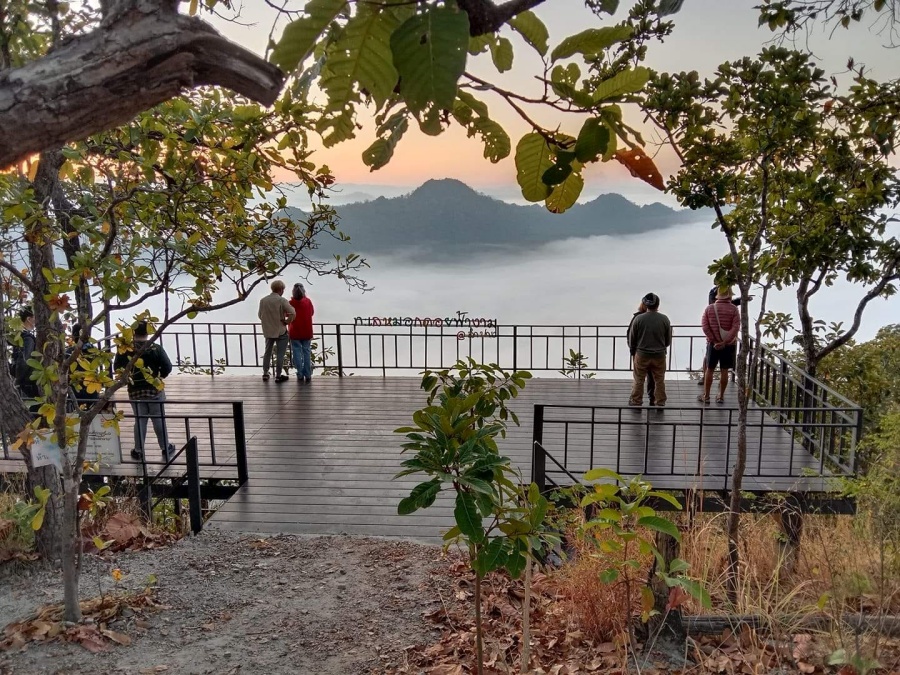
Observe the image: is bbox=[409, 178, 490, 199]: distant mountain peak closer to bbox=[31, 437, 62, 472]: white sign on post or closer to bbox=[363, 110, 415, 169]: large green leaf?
bbox=[363, 110, 415, 169]: large green leaf

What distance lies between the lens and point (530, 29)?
0.92 m

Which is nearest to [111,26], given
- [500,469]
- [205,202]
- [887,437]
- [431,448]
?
[431,448]

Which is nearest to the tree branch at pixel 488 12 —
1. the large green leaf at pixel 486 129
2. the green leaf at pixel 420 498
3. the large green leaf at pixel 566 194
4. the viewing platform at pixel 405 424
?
the large green leaf at pixel 486 129

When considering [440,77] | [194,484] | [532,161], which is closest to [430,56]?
[440,77]

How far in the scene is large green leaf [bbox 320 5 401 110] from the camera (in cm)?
73

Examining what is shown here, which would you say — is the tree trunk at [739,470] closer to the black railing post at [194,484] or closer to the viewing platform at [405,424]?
the viewing platform at [405,424]

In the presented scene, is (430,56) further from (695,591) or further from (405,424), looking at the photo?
(405,424)

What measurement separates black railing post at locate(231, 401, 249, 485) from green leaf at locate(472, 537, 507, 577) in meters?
4.22

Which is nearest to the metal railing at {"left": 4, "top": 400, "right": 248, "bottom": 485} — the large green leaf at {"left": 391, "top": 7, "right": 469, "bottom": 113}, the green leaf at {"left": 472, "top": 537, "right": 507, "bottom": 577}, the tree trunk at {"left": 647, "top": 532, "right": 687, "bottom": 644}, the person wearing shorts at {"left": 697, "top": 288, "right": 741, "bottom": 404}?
the green leaf at {"left": 472, "top": 537, "right": 507, "bottom": 577}

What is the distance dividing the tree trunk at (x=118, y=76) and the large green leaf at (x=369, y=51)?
275mm

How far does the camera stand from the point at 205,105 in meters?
3.23

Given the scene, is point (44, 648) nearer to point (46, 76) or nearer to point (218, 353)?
point (46, 76)

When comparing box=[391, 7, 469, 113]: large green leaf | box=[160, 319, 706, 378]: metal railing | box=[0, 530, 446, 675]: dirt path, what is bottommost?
box=[0, 530, 446, 675]: dirt path

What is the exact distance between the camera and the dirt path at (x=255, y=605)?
3.30m
